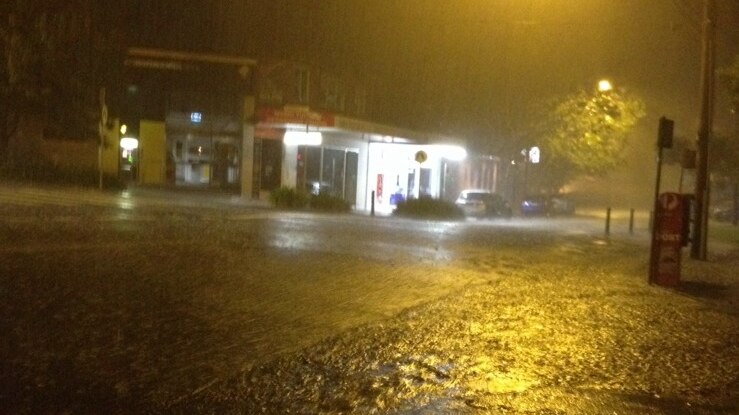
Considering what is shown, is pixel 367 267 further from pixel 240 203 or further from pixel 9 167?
pixel 9 167

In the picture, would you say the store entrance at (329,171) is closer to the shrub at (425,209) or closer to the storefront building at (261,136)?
the storefront building at (261,136)

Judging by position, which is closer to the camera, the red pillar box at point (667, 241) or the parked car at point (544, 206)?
the red pillar box at point (667, 241)

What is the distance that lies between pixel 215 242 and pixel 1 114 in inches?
684

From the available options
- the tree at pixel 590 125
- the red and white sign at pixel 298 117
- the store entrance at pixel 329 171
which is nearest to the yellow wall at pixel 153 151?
the store entrance at pixel 329 171

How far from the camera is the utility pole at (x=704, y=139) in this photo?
20.4m

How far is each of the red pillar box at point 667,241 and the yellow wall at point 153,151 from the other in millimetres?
33084

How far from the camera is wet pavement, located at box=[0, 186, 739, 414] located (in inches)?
279

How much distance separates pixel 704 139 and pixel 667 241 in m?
7.53

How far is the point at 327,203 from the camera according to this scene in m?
32.8

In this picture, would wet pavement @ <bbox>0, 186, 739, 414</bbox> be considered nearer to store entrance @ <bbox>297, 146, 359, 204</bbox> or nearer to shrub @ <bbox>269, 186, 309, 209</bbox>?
shrub @ <bbox>269, 186, 309, 209</bbox>

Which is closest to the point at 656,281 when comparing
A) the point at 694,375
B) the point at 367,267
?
the point at 367,267

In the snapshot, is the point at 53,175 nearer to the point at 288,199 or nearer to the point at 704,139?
the point at 288,199

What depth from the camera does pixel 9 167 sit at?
3075 centimetres

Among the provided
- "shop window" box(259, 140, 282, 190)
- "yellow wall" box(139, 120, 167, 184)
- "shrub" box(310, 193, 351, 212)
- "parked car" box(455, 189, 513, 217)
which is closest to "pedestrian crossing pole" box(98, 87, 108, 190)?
"shop window" box(259, 140, 282, 190)
